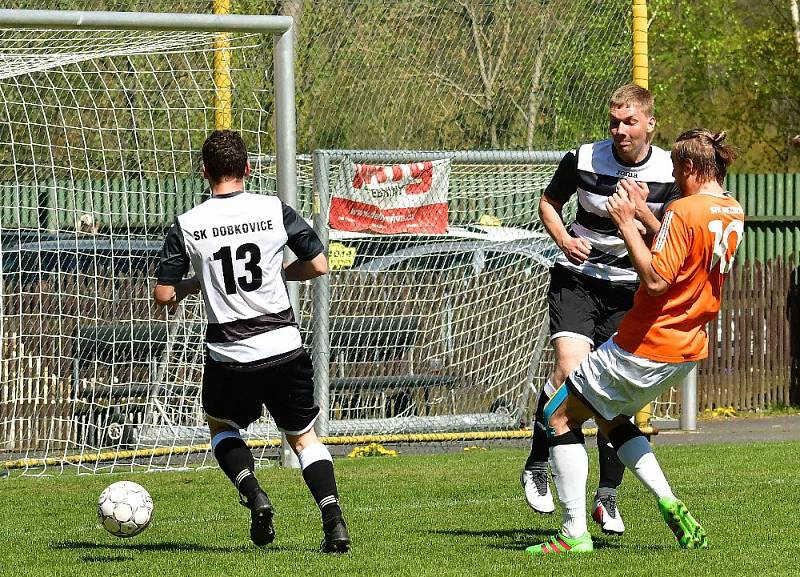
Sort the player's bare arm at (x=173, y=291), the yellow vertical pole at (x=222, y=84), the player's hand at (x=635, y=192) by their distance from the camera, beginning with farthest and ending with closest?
the yellow vertical pole at (x=222, y=84)
the player's bare arm at (x=173, y=291)
the player's hand at (x=635, y=192)

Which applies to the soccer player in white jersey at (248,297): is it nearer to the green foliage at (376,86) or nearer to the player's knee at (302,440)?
the player's knee at (302,440)

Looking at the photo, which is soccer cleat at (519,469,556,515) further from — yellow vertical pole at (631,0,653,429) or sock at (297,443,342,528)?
yellow vertical pole at (631,0,653,429)

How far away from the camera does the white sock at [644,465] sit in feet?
21.8

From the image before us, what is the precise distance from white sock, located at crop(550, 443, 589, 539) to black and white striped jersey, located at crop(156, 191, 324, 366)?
1.34 metres

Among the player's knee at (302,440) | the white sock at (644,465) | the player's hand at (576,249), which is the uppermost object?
the player's hand at (576,249)

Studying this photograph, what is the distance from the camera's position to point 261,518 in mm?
6797

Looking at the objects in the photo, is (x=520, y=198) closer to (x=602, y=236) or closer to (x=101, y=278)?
(x=101, y=278)

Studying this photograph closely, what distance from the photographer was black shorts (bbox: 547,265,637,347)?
25.1ft

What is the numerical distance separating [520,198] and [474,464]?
10.7 feet

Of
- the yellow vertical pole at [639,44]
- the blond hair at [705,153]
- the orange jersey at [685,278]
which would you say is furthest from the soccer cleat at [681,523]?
the yellow vertical pole at [639,44]

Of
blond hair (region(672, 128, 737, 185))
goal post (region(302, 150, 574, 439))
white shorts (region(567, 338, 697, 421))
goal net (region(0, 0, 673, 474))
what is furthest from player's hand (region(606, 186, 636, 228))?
goal post (region(302, 150, 574, 439))

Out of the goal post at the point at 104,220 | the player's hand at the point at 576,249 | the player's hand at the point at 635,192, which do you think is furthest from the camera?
the goal post at the point at 104,220

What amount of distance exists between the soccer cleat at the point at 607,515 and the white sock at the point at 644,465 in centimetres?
65

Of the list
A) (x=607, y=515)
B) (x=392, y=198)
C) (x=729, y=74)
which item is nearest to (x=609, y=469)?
(x=607, y=515)
